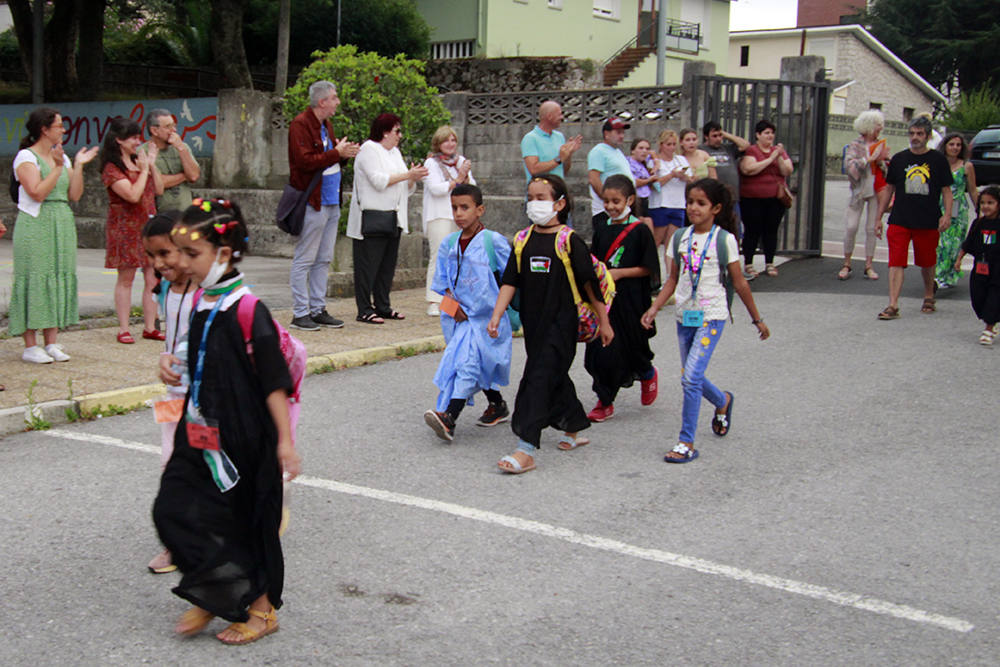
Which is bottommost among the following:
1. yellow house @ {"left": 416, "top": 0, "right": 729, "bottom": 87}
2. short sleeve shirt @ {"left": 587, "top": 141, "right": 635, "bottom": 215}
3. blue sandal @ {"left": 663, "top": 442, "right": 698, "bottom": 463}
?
blue sandal @ {"left": 663, "top": 442, "right": 698, "bottom": 463}

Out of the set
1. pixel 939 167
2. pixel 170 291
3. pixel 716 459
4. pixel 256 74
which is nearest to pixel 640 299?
pixel 716 459

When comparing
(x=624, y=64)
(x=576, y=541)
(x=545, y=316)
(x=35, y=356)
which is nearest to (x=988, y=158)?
(x=624, y=64)

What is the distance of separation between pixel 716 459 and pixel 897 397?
7.07 feet

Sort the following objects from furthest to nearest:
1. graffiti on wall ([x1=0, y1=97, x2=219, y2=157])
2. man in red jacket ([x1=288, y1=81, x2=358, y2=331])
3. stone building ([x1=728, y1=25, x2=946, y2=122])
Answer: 1. stone building ([x1=728, y1=25, x2=946, y2=122])
2. graffiti on wall ([x1=0, y1=97, x2=219, y2=157])
3. man in red jacket ([x1=288, y1=81, x2=358, y2=331])

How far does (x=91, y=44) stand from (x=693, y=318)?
23007 mm

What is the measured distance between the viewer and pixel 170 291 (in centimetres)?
479

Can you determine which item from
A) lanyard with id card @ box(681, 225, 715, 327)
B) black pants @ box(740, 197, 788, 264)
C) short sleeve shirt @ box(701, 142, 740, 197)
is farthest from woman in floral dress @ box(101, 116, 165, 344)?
black pants @ box(740, 197, 788, 264)

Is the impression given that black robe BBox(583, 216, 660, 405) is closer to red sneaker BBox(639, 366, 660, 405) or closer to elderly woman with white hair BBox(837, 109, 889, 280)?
red sneaker BBox(639, 366, 660, 405)

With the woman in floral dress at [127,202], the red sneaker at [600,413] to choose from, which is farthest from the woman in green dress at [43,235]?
the red sneaker at [600,413]

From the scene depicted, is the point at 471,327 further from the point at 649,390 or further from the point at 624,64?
the point at 624,64

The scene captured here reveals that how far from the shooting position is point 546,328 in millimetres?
6000

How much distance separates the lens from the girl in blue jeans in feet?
20.1

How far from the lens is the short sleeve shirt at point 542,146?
Answer: 10758 millimetres

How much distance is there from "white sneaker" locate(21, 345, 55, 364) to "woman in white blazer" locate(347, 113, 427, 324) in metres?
2.95
